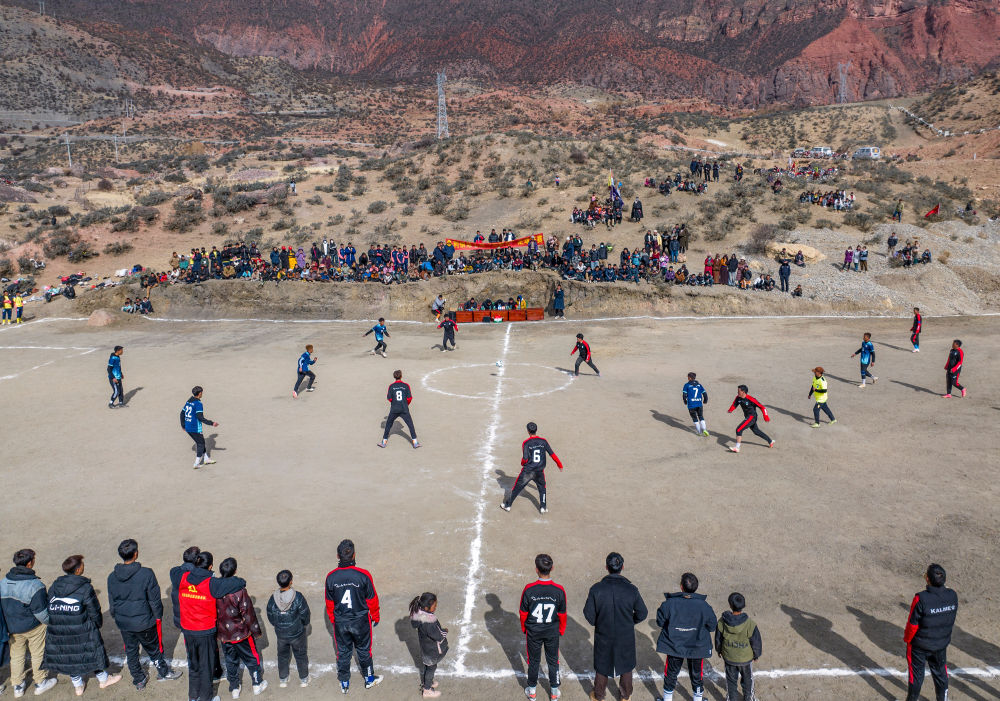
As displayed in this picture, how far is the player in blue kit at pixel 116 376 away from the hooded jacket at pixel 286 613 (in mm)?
12540

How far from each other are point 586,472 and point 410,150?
5082 cm

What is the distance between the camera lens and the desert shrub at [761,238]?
32969 millimetres

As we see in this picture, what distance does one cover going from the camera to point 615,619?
6695 mm

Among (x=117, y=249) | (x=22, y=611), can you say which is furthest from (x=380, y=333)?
(x=117, y=249)

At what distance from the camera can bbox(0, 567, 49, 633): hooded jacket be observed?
23.3 feet

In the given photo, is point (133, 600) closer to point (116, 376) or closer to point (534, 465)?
point (534, 465)

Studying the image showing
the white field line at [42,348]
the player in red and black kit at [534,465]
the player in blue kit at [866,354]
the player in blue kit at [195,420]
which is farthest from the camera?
the white field line at [42,348]

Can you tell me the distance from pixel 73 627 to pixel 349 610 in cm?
304

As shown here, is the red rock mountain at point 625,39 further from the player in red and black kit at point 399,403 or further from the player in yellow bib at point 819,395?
the player in red and black kit at point 399,403

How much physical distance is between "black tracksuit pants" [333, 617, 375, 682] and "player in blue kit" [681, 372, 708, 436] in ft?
31.5

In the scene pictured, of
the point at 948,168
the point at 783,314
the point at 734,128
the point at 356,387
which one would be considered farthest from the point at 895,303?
the point at 734,128

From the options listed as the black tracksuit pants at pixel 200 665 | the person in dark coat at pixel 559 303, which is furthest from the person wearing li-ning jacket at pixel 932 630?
the person in dark coat at pixel 559 303

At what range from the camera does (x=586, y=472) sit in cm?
1312

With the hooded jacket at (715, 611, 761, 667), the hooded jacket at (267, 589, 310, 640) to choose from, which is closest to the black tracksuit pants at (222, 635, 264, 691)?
the hooded jacket at (267, 589, 310, 640)
